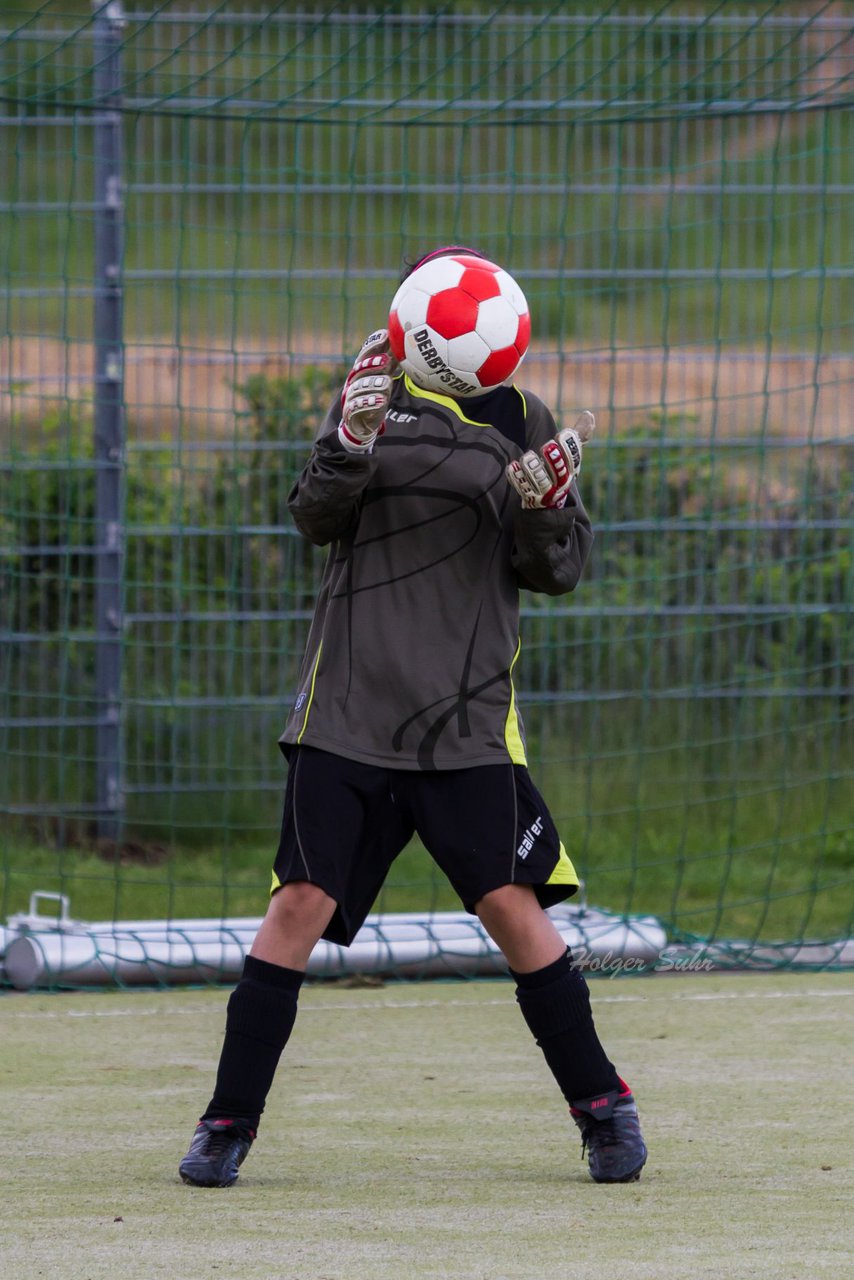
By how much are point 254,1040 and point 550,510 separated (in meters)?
1.12

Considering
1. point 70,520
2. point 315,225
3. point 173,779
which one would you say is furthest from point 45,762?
point 315,225

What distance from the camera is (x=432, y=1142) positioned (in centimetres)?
396

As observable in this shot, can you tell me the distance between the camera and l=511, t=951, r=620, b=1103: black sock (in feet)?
11.8

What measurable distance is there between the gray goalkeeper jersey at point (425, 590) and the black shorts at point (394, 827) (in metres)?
0.04

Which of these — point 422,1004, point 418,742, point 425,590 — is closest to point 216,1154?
point 418,742

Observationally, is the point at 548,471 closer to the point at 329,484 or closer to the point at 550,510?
the point at 550,510

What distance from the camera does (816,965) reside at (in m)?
6.13

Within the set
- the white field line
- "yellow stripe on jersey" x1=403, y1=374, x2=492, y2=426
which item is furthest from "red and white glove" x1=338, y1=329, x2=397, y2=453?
the white field line

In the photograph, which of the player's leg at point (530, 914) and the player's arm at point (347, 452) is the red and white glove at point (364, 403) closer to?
the player's arm at point (347, 452)

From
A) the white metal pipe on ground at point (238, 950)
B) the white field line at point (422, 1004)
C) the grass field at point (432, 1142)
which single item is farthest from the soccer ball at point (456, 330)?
the white metal pipe on ground at point (238, 950)

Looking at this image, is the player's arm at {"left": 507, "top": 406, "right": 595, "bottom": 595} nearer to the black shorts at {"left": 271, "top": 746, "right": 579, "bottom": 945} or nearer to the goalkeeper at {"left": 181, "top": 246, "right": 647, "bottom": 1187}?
the goalkeeper at {"left": 181, "top": 246, "right": 647, "bottom": 1187}

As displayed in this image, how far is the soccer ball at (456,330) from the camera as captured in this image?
11.6 ft

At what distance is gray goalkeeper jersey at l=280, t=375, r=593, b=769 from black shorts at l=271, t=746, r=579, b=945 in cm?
4

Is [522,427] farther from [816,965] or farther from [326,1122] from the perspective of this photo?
[816,965]
